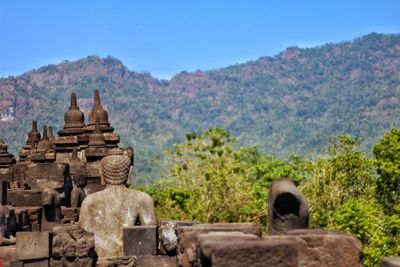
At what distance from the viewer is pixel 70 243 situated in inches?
344

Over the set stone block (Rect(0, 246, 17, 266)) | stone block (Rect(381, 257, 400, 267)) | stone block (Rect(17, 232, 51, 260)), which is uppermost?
stone block (Rect(381, 257, 400, 267))

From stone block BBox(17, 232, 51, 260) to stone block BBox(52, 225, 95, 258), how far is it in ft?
0.23

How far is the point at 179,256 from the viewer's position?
866cm

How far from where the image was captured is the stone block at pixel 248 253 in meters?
5.61

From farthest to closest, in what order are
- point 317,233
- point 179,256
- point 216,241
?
point 179,256 → point 317,233 → point 216,241

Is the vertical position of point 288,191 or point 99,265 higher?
point 288,191

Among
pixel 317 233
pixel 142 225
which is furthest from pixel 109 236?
pixel 317 233

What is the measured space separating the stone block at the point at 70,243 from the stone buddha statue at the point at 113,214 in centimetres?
87

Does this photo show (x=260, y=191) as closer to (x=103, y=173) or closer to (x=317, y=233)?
(x=103, y=173)

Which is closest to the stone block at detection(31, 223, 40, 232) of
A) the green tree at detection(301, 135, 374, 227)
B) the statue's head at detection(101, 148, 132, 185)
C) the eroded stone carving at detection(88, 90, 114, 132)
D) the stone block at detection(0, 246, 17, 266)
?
the stone block at detection(0, 246, 17, 266)

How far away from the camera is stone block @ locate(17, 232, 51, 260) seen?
8.82m

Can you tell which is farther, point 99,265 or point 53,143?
point 53,143

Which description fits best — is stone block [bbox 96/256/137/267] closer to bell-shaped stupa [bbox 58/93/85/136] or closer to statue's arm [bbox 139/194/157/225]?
statue's arm [bbox 139/194/157/225]

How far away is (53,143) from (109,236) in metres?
17.0
